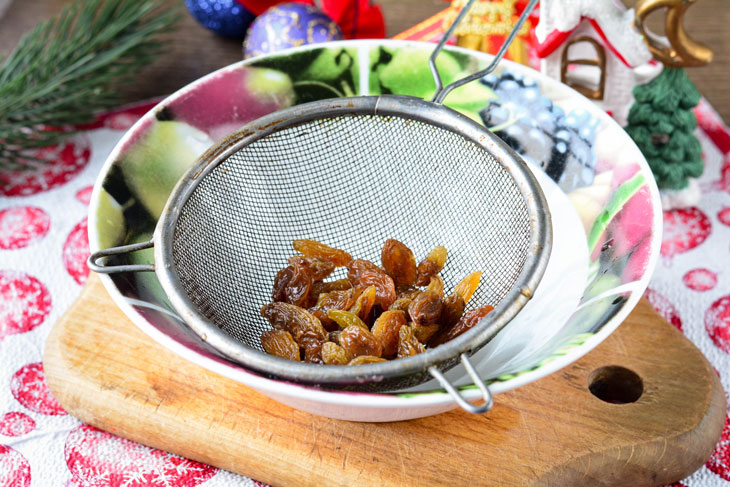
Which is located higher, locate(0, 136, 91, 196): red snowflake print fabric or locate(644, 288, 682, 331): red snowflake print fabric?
locate(0, 136, 91, 196): red snowflake print fabric

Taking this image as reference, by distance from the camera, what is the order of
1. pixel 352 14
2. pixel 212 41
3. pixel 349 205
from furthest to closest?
pixel 212 41 → pixel 352 14 → pixel 349 205

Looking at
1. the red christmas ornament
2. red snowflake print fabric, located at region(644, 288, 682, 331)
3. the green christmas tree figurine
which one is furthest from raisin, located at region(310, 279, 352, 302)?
Result: the red christmas ornament

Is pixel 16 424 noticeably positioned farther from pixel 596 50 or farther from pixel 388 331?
pixel 596 50

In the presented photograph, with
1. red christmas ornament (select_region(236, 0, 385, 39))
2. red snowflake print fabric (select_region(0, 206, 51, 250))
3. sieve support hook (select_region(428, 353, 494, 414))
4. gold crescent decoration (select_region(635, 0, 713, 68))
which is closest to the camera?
sieve support hook (select_region(428, 353, 494, 414))

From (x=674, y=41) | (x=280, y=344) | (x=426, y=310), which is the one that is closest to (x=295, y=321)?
(x=280, y=344)

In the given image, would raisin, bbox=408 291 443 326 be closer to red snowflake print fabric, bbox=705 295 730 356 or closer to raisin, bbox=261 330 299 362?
raisin, bbox=261 330 299 362

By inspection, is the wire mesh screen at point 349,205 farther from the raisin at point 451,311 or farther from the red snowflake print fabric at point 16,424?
the red snowflake print fabric at point 16,424

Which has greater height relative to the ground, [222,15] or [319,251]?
[222,15]
